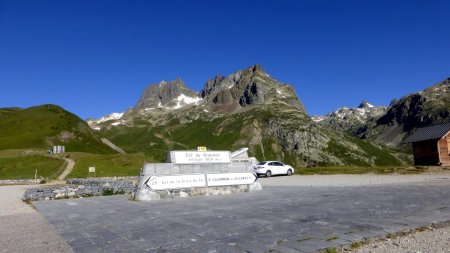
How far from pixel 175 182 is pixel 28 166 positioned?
56.6m

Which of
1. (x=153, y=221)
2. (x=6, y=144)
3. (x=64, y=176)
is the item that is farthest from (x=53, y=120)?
(x=153, y=221)

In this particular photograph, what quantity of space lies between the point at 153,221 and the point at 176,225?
4.78 feet

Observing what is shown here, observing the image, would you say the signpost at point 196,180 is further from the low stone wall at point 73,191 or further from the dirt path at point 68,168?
the dirt path at point 68,168

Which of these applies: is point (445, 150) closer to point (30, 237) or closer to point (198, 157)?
point (198, 157)

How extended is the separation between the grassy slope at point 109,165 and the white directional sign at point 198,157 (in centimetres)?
3290

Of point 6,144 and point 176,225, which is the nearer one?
point 176,225

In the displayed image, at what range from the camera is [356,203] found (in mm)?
14602

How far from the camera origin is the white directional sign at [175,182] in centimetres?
2123

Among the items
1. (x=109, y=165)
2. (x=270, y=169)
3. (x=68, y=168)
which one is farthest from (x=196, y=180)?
(x=68, y=168)

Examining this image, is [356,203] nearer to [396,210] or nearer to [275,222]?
[396,210]

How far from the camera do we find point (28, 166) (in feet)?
217

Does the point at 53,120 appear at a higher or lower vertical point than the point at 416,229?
higher

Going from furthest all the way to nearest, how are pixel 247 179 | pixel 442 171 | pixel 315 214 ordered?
pixel 442 171, pixel 247 179, pixel 315 214

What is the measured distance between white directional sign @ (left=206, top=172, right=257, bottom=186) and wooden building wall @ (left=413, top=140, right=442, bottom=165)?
1362 inches
